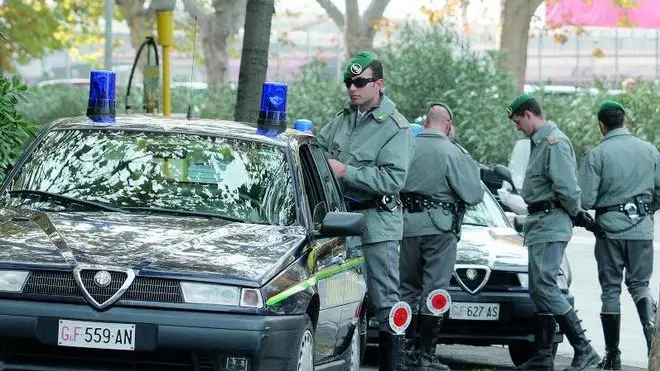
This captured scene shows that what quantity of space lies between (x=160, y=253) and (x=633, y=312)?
10.1 metres

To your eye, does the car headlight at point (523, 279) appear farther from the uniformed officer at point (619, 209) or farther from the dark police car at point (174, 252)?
the dark police car at point (174, 252)

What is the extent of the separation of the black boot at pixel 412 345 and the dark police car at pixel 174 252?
2.16m

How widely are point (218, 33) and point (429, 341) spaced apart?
106ft

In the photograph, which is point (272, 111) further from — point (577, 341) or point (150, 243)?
point (577, 341)

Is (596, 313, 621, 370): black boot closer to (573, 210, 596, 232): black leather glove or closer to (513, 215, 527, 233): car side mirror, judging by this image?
(573, 210, 596, 232): black leather glove

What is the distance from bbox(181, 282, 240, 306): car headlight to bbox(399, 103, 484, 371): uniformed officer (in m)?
4.18

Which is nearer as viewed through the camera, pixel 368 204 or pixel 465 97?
pixel 368 204

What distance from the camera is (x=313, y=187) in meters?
9.28

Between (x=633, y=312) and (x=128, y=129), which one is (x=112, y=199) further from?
(x=633, y=312)

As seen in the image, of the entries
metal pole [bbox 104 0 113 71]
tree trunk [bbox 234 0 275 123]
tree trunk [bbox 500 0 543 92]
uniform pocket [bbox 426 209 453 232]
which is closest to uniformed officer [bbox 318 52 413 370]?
uniform pocket [bbox 426 209 453 232]

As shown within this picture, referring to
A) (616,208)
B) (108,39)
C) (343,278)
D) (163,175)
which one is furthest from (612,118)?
(108,39)

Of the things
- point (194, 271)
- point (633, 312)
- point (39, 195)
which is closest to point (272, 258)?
point (194, 271)

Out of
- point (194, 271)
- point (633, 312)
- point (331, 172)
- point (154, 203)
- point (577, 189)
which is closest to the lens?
point (194, 271)

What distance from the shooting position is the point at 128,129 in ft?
30.0
